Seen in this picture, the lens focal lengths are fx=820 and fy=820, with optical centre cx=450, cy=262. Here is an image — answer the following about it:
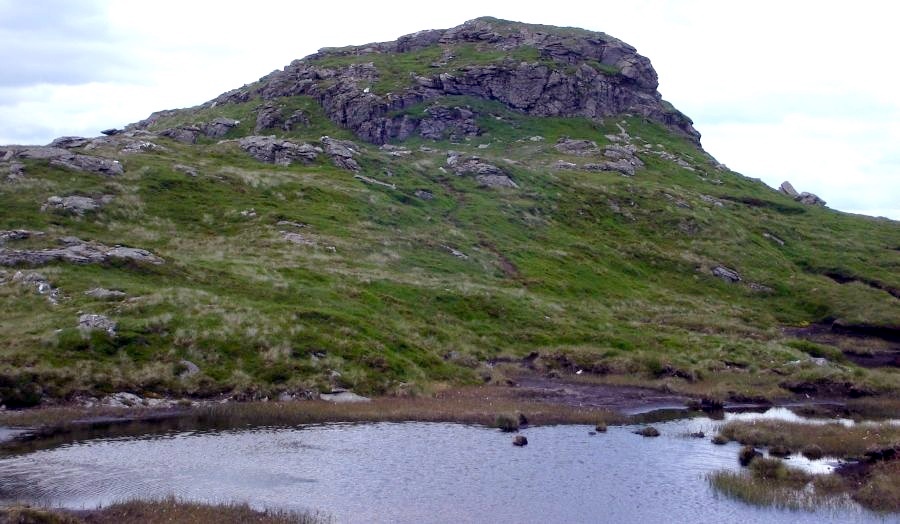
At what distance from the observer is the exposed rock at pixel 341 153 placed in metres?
136

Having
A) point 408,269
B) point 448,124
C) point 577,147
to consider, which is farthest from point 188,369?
point 577,147

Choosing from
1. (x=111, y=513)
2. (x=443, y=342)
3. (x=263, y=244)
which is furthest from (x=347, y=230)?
(x=111, y=513)

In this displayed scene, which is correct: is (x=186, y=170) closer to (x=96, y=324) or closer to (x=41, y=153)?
(x=41, y=153)

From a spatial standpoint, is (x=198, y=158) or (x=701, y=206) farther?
(x=701, y=206)

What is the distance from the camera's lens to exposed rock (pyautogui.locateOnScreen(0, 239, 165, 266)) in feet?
226

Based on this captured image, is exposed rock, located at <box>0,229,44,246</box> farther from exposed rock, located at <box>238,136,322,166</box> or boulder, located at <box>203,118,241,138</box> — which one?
boulder, located at <box>203,118,241,138</box>

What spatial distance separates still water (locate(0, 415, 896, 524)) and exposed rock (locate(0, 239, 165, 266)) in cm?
3209

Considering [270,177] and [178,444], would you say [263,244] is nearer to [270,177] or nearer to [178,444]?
[270,177]

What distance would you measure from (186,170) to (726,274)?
7953 cm

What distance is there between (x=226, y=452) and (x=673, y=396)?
38.8m

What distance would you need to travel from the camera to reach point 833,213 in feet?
600

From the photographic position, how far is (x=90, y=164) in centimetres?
10206

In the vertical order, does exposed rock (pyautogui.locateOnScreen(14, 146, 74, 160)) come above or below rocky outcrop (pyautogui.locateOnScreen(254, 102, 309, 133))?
below

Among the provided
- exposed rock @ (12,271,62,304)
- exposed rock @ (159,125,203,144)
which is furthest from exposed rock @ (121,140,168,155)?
exposed rock @ (12,271,62,304)
